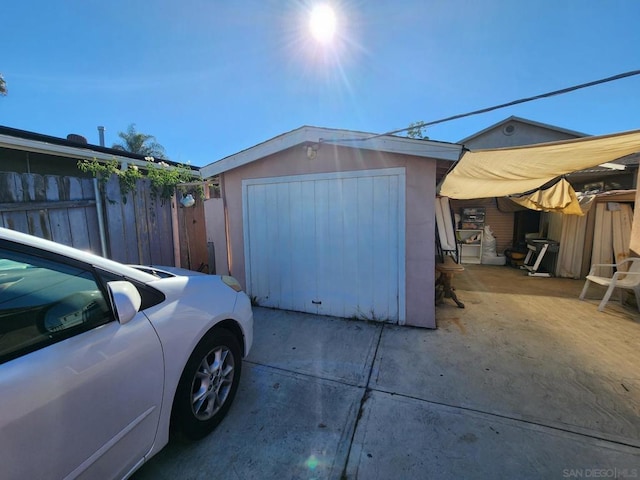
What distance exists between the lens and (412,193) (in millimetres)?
3555

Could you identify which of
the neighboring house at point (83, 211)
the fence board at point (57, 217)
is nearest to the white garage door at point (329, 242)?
the neighboring house at point (83, 211)

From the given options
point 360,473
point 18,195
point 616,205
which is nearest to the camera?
point 360,473

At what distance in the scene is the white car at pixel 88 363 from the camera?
0.96 m

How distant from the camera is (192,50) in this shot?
455cm

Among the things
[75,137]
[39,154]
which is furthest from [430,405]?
[75,137]

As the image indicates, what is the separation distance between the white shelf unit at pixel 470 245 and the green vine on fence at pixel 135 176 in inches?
329

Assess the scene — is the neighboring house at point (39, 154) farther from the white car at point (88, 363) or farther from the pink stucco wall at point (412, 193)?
the white car at point (88, 363)

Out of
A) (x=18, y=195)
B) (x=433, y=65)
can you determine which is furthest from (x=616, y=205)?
(x=18, y=195)

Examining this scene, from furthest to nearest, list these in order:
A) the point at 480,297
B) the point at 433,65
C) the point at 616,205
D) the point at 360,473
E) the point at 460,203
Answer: the point at 460,203 < the point at 616,205 < the point at 480,297 < the point at 433,65 < the point at 360,473

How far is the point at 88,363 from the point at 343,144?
3.45 m

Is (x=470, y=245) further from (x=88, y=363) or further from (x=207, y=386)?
(x=88, y=363)

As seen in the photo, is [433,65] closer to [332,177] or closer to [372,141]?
[372,141]

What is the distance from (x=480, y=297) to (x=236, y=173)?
525 cm

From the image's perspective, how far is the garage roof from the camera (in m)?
3.27
